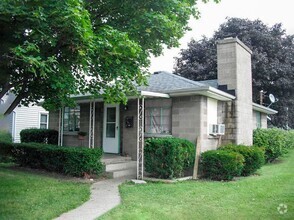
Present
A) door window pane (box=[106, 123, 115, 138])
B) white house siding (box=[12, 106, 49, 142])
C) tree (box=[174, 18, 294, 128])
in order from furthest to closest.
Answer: tree (box=[174, 18, 294, 128])
white house siding (box=[12, 106, 49, 142])
door window pane (box=[106, 123, 115, 138])

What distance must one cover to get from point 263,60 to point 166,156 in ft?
58.2

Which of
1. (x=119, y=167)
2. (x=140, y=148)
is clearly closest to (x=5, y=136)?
(x=119, y=167)

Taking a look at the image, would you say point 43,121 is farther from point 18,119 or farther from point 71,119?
point 71,119

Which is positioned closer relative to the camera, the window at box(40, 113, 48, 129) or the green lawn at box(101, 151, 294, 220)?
the green lawn at box(101, 151, 294, 220)

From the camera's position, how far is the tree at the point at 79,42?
219 inches

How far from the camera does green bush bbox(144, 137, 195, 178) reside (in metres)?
9.24

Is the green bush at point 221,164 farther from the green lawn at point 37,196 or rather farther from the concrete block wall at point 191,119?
the green lawn at point 37,196

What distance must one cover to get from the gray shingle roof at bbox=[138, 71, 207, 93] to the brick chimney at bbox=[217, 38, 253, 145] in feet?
4.09

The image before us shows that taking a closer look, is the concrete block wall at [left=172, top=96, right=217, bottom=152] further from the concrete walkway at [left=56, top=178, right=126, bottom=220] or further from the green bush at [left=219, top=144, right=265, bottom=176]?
the concrete walkway at [left=56, top=178, right=126, bottom=220]

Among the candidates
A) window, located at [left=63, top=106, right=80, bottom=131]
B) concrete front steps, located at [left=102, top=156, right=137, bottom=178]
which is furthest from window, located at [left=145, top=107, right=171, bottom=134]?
window, located at [left=63, top=106, right=80, bottom=131]

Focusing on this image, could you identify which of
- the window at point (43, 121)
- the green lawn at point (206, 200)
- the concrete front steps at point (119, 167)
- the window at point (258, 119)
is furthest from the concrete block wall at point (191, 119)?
the window at point (43, 121)

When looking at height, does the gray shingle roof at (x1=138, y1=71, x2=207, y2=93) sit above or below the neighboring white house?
above

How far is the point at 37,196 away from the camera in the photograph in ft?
23.4

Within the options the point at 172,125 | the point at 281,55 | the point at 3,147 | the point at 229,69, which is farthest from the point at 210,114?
the point at 281,55
